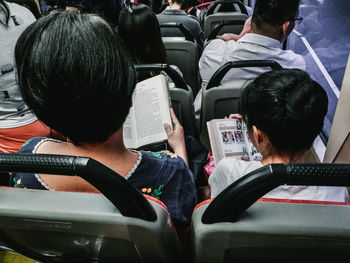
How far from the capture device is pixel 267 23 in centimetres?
150

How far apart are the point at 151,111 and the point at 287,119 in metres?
0.56

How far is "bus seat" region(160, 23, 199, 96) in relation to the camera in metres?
2.09

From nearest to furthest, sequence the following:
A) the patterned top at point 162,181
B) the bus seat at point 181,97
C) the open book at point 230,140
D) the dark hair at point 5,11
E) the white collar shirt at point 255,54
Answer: the patterned top at point 162,181
the open book at point 230,140
the dark hair at point 5,11
the bus seat at point 181,97
the white collar shirt at point 255,54

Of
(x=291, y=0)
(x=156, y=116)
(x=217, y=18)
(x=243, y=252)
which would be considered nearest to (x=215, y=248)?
(x=243, y=252)

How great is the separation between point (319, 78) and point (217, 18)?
1.31 metres

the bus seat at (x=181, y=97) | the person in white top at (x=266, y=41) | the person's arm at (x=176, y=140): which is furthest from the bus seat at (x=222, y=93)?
the person's arm at (x=176, y=140)

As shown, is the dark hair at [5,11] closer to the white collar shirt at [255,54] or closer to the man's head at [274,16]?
the white collar shirt at [255,54]

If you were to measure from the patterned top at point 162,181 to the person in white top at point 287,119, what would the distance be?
0.14m

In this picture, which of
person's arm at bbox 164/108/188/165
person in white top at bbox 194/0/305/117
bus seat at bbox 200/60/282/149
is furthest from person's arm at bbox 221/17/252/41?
person's arm at bbox 164/108/188/165

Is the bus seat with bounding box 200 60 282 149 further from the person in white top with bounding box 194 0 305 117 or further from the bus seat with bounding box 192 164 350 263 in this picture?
the bus seat with bounding box 192 164 350 263

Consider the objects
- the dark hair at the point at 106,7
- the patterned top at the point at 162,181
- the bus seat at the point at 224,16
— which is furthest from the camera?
the dark hair at the point at 106,7

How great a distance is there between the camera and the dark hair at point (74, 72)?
0.58m

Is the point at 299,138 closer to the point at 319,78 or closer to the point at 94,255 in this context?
the point at 94,255

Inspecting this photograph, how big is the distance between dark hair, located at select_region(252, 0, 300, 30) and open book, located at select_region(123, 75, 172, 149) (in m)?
0.71
